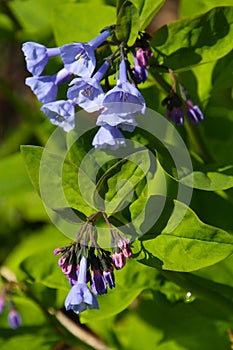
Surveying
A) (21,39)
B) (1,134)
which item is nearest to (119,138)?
(21,39)

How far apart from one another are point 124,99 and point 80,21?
0.58 m

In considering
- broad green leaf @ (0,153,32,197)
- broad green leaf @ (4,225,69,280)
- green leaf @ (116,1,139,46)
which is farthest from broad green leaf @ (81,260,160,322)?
broad green leaf @ (0,153,32,197)

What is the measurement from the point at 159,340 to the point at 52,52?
1.05m

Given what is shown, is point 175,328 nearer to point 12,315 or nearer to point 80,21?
point 12,315

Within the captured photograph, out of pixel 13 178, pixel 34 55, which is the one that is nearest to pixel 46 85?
pixel 34 55

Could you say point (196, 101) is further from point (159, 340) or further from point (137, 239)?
point (159, 340)

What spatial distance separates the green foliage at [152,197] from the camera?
4.42 ft

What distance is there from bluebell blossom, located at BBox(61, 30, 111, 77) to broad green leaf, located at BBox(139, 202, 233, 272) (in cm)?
34

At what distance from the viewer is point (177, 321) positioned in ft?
6.60

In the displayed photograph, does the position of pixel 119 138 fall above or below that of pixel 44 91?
below

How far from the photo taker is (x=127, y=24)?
4.42ft

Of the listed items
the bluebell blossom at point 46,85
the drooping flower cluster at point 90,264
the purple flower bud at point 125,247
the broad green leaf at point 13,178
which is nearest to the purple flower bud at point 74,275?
the drooping flower cluster at point 90,264

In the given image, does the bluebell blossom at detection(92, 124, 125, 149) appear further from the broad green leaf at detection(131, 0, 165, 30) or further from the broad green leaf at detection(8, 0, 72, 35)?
the broad green leaf at detection(8, 0, 72, 35)

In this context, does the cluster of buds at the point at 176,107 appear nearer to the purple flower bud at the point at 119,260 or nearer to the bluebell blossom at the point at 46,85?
the bluebell blossom at the point at 46,85
